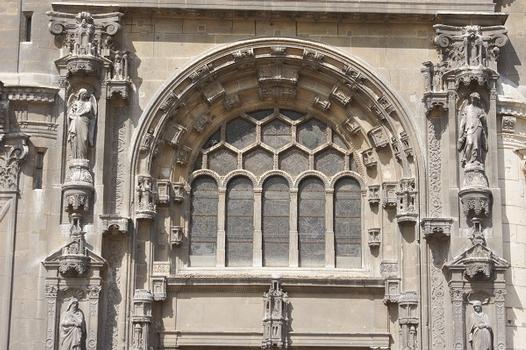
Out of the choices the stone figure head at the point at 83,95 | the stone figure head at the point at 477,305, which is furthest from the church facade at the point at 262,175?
the stone figure head at the point at 477,305

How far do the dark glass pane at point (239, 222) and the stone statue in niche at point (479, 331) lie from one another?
4.58 m

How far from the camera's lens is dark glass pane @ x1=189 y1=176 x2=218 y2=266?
25.9 m

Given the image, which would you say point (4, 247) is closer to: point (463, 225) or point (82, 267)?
point (82, 267)

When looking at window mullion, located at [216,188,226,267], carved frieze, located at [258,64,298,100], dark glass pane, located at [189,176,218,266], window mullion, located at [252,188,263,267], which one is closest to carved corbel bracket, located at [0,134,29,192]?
dark glass pane, located at [189,176,218,266]

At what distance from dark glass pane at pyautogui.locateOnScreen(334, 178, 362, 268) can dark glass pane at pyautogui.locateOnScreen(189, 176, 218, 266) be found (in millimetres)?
2431

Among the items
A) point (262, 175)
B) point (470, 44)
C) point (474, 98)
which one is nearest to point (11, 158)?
point (262, 175)

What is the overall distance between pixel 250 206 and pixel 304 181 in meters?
1.21

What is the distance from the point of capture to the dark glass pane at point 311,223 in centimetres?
2597

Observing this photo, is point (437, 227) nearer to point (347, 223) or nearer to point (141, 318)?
point (347, 223)

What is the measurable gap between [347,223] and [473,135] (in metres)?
3.15

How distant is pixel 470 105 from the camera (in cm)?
2519

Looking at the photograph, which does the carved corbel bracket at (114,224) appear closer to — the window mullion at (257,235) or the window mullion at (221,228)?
the window mullion at (221,228)

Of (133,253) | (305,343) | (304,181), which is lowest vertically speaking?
(305,343)

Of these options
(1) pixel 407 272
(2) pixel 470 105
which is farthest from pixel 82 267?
(2) pixel 470 105
